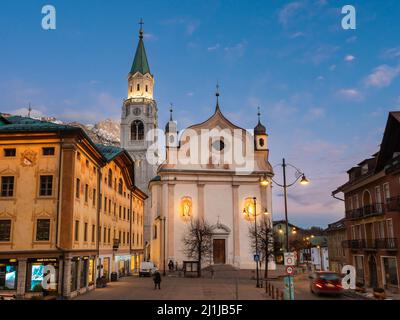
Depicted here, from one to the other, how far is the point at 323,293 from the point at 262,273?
25.8 m

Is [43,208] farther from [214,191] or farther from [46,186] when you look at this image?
[214,191]

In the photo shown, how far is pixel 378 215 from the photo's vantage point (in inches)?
1286

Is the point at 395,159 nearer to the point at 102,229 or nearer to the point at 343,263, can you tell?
the point at 343,263

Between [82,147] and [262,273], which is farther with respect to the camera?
[262,273]

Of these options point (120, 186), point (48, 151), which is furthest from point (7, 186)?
point (120, 186)

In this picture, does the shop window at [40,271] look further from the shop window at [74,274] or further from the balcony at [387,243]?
the balcony at [387,243]

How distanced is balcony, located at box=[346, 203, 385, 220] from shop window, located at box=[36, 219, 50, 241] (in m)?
24.1

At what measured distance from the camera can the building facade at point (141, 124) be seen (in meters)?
101

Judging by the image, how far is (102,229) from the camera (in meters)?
39.0

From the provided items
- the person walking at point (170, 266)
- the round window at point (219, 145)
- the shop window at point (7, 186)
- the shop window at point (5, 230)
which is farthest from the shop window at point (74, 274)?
the round window at point (219, 145)

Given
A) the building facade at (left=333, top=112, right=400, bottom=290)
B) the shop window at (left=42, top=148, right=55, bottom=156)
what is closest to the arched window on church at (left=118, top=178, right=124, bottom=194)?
the shop window at (left=42, top=148, right=55, bottom=156)

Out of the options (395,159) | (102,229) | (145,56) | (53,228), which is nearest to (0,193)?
(53,228)

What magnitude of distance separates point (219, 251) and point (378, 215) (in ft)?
101

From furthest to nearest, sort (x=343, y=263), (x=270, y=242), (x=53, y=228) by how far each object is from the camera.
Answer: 1. (x=270, y=242)
2. (x=343, y=263)
3. (x=53, y=228)
